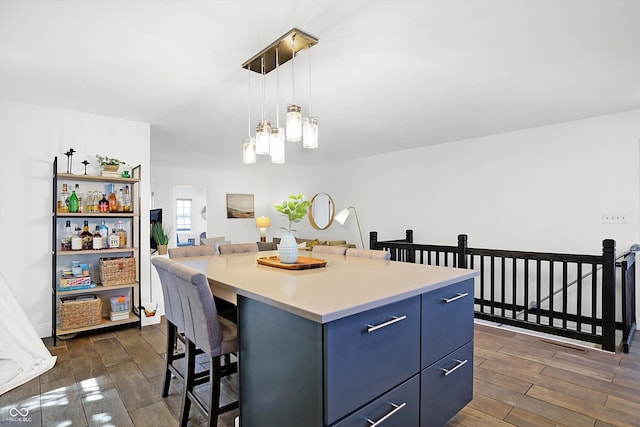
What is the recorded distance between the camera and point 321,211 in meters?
7.03

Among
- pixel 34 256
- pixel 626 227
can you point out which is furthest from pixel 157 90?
pixel 626 227

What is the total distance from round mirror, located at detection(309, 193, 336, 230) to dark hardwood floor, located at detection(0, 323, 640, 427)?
408 centimetres

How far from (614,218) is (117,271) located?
5056 mm

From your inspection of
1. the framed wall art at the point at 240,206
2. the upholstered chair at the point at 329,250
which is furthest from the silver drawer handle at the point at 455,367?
the framed wall art at the point at 240,206

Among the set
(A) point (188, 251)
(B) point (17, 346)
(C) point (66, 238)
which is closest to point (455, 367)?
(A) point (188, 251)

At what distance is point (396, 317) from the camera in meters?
1.39

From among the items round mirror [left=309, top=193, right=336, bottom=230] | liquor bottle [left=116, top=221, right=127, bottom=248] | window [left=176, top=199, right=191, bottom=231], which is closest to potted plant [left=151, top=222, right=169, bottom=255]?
liquor bottle [left=116, top=221, right=127, bottom=248]

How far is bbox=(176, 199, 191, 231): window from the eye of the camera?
28.3 ft

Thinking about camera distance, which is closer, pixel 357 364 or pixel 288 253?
pixel 357 364

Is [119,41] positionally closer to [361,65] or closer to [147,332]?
[361,65]

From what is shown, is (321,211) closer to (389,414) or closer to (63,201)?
(63,201)

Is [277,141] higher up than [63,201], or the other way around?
[277,141]

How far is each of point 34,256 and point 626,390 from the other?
4.81 metres

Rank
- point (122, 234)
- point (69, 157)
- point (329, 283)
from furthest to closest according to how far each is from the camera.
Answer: point (122, 234) → point (69, 157) → point (329, 283)
